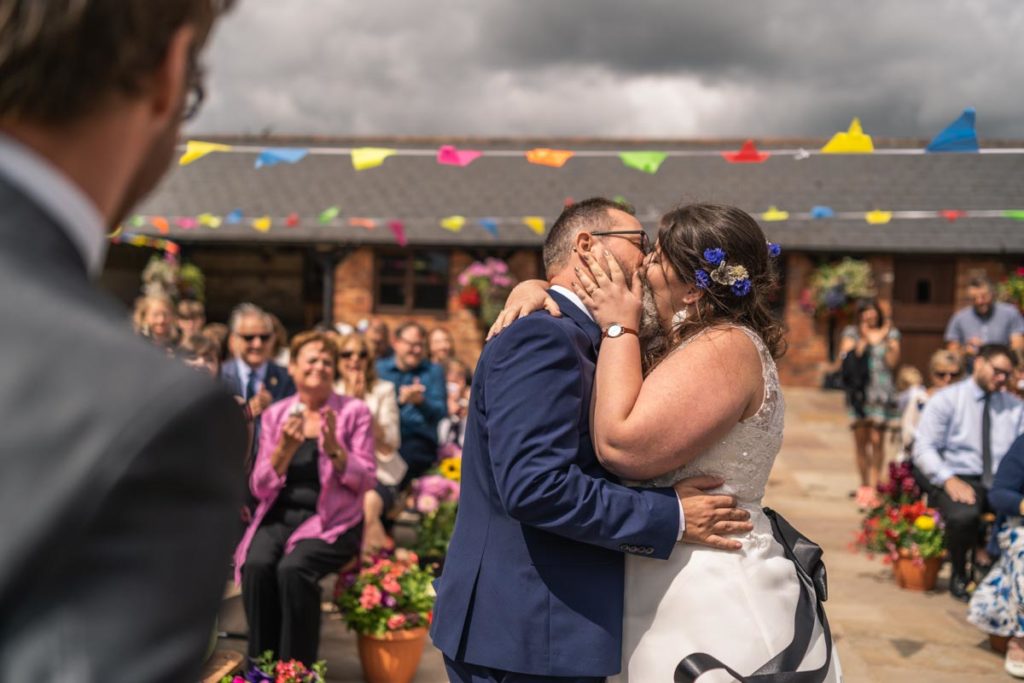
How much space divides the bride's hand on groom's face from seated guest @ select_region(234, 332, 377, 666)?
1981 mm

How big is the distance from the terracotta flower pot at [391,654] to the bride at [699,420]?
83.1 inches

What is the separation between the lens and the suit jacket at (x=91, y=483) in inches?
24.4

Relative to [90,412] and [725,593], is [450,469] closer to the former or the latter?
[725,593]

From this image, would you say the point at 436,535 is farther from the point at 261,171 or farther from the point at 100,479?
the point at 261,171

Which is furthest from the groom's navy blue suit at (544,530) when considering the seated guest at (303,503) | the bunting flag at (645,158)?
the bunting flag at (645,158)

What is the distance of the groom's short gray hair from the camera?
2.25m

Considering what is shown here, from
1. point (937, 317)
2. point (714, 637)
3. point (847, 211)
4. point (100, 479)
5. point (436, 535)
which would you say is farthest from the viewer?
point (847, 211)

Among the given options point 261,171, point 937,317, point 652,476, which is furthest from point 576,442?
point 261,171

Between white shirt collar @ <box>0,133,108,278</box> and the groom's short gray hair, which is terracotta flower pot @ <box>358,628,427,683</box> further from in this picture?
white shirt collar @ <box>0,133,108,278</box>

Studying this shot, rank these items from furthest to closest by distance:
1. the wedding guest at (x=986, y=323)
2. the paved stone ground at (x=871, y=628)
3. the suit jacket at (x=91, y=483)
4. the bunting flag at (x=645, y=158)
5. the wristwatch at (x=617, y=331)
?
1. the wedding guest at (x=986, y=323)
2. the bunting flag at (x=645, y=158)
3. the paved stone ground at (x=871, y=628)
4. the wristwatch at (x=617, y=331)
5. the suit jacket at (x=91, y=483)

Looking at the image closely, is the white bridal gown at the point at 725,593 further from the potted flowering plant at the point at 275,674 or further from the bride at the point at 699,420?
the potted flowering plant at the point at 275,674

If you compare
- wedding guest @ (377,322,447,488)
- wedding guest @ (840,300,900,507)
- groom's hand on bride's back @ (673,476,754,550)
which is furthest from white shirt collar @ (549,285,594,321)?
wedding guest @ (840,300,900,507)

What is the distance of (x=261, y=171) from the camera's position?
71.1 feet

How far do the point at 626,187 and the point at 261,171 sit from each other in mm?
8740
